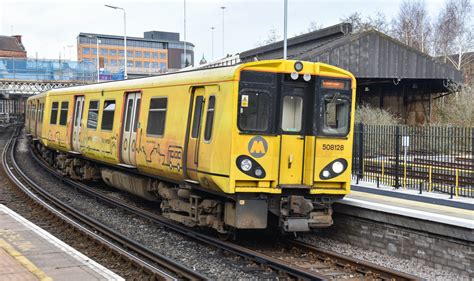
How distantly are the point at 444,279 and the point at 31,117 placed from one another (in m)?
22.5

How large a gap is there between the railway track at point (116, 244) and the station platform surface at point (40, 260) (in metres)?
0.84

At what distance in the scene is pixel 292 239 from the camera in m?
10.1

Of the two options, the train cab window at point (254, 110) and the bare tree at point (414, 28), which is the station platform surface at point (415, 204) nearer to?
the train cab window at point (254, 110)

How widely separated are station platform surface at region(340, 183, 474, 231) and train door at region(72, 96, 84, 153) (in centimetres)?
868

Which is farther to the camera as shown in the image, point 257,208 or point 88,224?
point 88,224

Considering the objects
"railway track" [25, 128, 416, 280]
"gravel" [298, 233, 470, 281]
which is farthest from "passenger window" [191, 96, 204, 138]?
"gravel" [298, 233, 470, 281]

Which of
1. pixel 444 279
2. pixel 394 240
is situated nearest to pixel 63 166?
pixel 394 240

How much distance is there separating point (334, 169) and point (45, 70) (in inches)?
1770

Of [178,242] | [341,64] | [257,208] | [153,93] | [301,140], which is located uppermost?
[341,64]

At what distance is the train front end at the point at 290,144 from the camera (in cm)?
871

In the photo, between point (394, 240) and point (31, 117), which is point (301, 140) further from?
point (31, 117)

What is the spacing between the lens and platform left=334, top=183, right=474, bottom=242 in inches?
322

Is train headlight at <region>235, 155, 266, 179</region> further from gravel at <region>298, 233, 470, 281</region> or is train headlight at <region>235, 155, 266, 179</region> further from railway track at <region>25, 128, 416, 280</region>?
gravel at <region>298, 233, 470, 281</region>

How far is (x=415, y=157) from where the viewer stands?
46.1 ft
